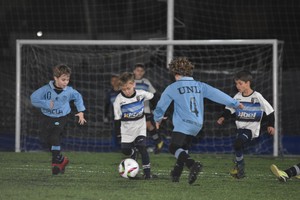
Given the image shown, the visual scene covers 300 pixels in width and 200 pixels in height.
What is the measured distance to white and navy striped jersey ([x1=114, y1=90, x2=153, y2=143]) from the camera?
30.2 ft

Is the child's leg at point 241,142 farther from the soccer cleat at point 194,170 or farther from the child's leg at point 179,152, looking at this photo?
the soccer cleat at point 194,170

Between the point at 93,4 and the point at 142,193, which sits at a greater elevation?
the point at 93,4

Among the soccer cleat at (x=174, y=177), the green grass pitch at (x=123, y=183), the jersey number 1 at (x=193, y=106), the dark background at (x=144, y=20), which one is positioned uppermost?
the dark background at (x=144, y=20)

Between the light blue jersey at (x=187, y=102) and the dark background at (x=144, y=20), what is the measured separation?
25.3 feet

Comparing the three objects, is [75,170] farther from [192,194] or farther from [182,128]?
[192,194]

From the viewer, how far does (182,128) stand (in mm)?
8180

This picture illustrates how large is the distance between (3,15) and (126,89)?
9823 mm

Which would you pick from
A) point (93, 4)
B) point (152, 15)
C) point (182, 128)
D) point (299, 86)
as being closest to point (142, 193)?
point (182, 128)

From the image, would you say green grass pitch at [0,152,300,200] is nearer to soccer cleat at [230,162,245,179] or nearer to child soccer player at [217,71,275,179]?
soccer cleat at [230,162,245,179]

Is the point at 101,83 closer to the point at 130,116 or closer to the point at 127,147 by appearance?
the point at 130,116

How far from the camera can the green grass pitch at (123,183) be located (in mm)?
6957

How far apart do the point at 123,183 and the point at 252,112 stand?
232cm

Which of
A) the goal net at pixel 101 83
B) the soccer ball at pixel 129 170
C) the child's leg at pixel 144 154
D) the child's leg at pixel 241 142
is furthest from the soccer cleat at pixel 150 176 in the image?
the goal net at pixel 101 83

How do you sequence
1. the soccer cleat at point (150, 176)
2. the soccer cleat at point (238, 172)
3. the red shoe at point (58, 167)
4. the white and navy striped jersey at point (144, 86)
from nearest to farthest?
the soccer cleat at point (150, 176) → the red shoe at point (58, 167) → the soccer cleat at point (238, 172) → the white and navy striped jersey at point (144, 86)
